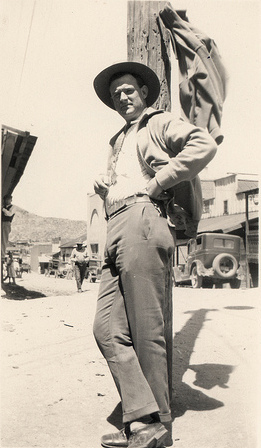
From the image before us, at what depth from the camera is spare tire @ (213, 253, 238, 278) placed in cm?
1844

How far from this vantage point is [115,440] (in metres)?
2.55

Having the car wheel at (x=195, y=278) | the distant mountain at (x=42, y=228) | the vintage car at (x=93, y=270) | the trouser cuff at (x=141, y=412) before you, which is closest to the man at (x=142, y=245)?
the trouser cuff at (x=141, y=412)

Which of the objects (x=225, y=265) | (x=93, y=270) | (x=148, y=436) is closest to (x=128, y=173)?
(x=148, y=436)

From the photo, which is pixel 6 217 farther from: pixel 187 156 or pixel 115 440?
pixel 187 156

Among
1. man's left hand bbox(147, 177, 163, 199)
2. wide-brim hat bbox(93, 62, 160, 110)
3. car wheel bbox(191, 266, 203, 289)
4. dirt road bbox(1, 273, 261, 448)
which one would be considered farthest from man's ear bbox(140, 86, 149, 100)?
car wheel bbox(191, 266, 203, 289)

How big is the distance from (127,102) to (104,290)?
3.91 ft

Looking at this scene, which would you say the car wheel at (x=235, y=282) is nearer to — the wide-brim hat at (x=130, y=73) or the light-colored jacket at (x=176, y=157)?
the light-colored jacket at (x=176, y=157)

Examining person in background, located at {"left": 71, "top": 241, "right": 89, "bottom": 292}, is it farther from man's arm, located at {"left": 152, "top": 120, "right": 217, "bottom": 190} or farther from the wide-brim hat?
man's arm, located at {"left": 152, "top": 120, "right": 217, "bottom": 190}

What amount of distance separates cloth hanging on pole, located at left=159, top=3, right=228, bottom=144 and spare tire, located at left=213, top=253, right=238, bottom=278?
52.2 ft

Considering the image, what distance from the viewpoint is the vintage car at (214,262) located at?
18.6 m

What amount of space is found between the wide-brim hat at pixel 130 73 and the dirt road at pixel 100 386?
188 cm

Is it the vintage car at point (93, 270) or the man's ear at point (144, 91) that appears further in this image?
the vintage car at point (93, 270)

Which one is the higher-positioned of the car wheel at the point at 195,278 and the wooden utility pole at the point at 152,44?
the wooden utility pole at the point at 152,44

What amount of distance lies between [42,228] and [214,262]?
87605mm
